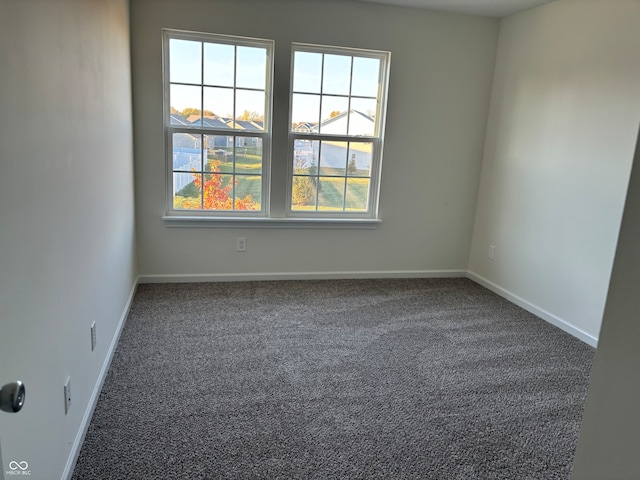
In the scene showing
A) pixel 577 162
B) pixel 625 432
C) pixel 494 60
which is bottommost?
pixel 625 432

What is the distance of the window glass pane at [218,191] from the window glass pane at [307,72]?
1.02m

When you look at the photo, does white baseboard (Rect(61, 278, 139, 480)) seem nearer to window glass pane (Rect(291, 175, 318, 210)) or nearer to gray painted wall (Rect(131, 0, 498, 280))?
gray painted wall (Rect(131, 0, 498, 280))

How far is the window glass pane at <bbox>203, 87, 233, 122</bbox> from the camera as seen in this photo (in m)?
3.74

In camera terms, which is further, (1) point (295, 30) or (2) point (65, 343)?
(1) point (295, 30)

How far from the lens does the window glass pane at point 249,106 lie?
3.80 meters

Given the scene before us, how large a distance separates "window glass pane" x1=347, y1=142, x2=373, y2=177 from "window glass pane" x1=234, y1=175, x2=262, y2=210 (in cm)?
88

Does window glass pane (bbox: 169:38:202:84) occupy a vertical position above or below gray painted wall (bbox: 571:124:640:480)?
above

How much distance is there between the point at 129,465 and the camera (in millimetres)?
1735

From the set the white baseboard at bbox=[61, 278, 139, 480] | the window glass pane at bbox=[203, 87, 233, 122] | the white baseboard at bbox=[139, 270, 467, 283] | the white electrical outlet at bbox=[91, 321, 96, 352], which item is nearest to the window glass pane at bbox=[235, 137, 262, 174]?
the window glass pane at bbox=[203, 87, 233, 122]

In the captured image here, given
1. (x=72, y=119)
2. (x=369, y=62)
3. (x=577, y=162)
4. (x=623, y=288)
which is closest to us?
(x=623, y=288)

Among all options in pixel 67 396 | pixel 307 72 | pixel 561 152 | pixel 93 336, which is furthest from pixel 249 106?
pixel 67 396

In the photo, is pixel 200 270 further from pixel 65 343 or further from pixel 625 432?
pixel 625 432

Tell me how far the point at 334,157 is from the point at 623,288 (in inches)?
133

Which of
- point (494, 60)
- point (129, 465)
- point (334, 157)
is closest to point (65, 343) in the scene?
point (129, 465)
